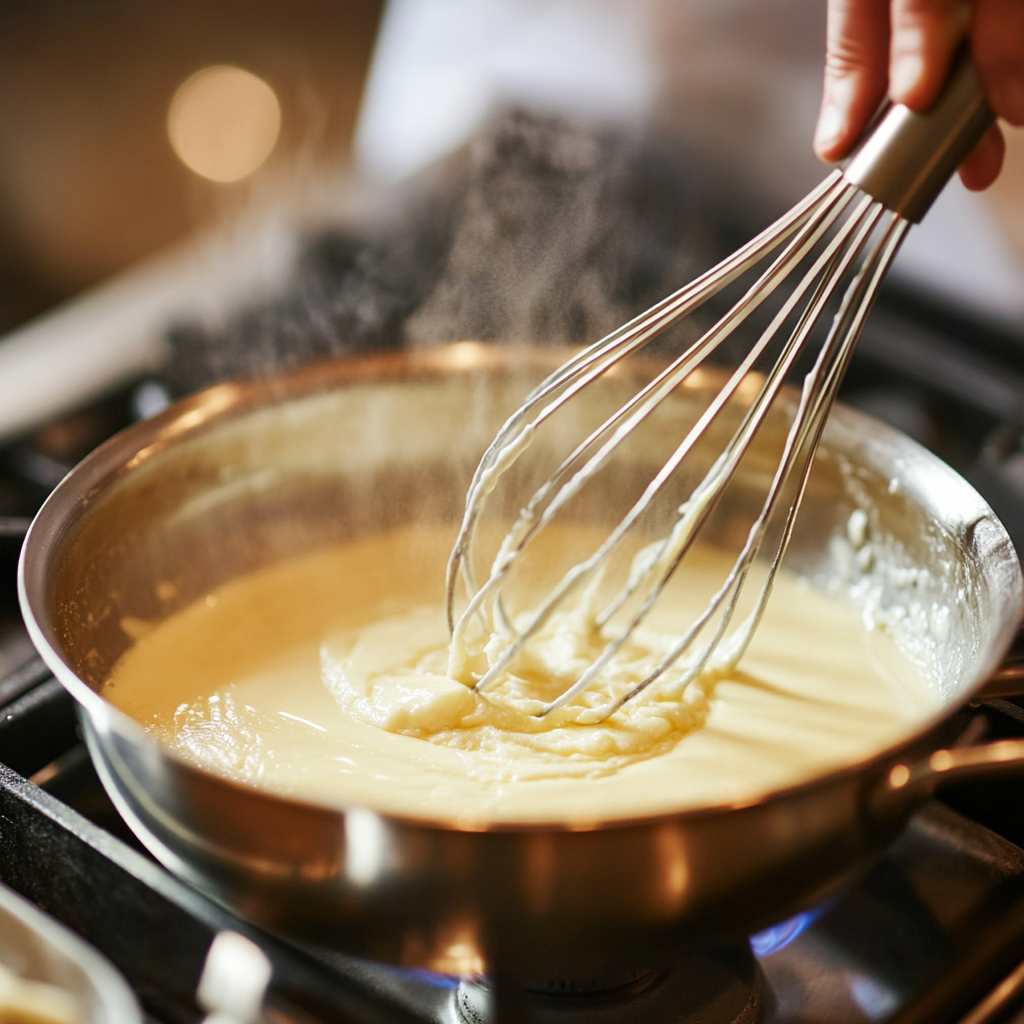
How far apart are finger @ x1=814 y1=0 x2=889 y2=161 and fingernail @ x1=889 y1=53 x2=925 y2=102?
0.23ft

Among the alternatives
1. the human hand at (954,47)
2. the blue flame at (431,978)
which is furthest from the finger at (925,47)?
the blue flame at (431,978)

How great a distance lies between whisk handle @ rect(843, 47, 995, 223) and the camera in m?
0.55

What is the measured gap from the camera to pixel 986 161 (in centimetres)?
75

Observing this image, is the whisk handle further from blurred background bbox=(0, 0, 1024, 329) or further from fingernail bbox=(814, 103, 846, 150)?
blurred background bbox=(0, 0, 1024, 329)

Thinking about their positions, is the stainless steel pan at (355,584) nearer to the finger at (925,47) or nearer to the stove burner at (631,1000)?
the stove burner at (631,1000)

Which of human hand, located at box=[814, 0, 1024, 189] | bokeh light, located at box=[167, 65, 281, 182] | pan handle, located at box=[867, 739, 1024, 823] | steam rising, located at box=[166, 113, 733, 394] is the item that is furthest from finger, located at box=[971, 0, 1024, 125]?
bokeh light, located at box=[167, 65, 281, 182]

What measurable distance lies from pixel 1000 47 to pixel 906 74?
1.7 inches

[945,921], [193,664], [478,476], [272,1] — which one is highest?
[272,1]

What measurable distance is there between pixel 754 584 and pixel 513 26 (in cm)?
76

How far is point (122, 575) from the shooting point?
812 mm

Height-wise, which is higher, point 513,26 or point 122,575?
point 513,26

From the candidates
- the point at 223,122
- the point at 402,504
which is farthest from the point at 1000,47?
the point at 223,122

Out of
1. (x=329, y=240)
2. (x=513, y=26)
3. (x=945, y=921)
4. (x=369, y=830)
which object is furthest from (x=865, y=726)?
(x=513, y=26)

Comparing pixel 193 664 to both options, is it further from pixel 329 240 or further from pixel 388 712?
pixel 329 240
